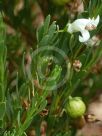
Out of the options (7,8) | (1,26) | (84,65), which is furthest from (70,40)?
(7,8)

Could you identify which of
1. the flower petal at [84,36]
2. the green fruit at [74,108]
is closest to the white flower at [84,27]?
the flower petal at [84,36]

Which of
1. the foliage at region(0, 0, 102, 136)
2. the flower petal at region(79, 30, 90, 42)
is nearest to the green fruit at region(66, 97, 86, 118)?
the foliage at region(0, 0, 102, 136)

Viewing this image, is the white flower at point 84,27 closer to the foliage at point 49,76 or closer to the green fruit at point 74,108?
the foliage at point 49,76

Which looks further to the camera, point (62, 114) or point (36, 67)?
point (62, 114)

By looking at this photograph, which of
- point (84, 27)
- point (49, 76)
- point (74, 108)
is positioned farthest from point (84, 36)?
point (74, 108)

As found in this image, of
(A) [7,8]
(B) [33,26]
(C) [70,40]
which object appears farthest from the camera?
(B) [33,26]

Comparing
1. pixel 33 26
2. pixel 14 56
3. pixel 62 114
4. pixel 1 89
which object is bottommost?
pixel 62 114

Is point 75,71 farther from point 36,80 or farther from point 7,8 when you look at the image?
point 7,8

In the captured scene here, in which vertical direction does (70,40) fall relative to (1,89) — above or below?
above
